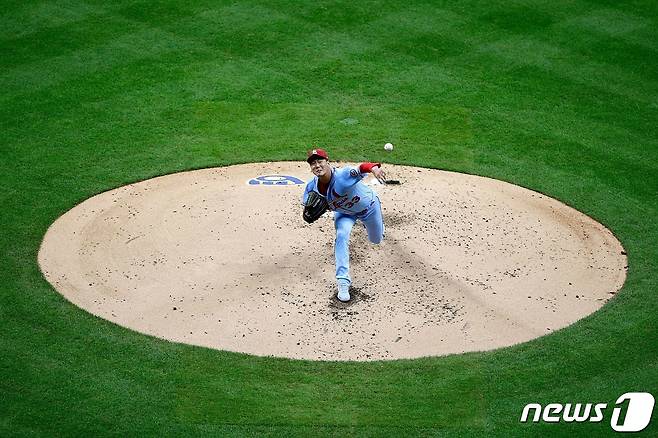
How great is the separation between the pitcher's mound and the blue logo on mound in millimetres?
27

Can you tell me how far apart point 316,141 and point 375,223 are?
3351 mm

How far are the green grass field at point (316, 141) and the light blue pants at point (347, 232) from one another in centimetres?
132

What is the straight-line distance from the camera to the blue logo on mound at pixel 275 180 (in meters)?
13.3

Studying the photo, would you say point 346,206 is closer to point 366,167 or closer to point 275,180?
point 366,167

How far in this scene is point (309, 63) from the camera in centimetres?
1631

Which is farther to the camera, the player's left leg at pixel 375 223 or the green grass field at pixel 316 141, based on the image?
the player's left leg at pixel 375 223

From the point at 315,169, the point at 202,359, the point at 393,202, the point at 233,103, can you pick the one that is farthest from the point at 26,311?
the point at 233,103

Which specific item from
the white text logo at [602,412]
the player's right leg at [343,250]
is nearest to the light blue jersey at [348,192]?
the player's right leg at [343,250]

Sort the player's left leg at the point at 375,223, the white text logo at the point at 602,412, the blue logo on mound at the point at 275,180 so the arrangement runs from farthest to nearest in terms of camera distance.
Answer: the blue logo on mound at the point at 275,180 → the player's left leg at the point at 375,223 → the white text logo at the point at 602,412

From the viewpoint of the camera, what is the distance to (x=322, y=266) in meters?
11.6

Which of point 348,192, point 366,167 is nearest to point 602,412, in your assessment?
point 366,167

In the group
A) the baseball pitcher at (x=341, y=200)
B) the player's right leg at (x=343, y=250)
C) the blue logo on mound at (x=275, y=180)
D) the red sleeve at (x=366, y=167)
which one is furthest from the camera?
the blue logo on mound at (x=275, y=180)

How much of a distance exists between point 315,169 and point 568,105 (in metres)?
6.13

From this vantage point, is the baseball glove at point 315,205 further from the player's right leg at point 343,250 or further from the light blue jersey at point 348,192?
the player's right leg at point 343,250
